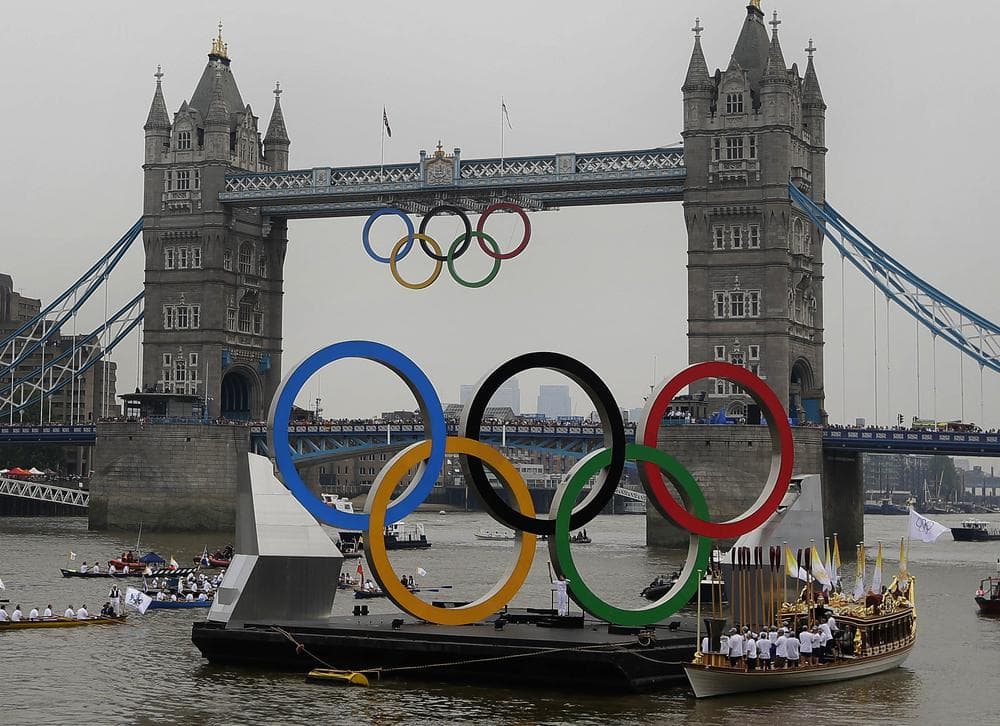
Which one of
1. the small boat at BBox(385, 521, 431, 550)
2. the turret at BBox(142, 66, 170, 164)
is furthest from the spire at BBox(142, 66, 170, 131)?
the small boat at BBox(385, 521, 431, 550)

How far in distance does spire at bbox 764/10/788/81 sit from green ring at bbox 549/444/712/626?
62577mm

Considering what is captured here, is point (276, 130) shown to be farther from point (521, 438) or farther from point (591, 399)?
point (591, 399)

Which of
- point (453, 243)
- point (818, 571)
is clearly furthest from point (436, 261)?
point (818, 571)

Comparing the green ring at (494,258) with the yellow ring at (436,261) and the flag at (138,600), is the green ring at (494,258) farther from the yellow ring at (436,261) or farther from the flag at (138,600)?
the flag at (138,600)

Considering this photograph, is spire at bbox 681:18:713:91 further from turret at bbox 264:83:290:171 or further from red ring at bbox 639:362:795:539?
red ring at bbox 639:362:795:539

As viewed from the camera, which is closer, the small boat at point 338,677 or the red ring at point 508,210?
the small boat at point 338,677

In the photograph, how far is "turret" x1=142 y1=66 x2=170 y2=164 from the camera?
430 feet

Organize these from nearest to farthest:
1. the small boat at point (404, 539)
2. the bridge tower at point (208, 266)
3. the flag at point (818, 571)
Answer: the flag at point (818, 571) < the small boat at point (404, 539) < the bridge tower at point (208, 266)

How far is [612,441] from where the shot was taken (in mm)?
51062

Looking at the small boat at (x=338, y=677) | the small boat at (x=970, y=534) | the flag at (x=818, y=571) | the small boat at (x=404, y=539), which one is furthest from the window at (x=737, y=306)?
the small boat at (x=338, y=677)

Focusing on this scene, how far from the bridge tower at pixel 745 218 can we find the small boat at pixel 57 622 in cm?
5558

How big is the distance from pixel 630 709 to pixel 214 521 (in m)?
75.4

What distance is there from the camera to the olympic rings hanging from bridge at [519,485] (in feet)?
163

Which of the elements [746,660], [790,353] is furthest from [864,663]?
[790,353]
